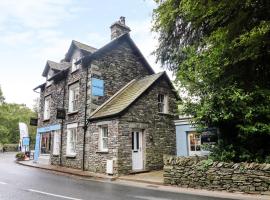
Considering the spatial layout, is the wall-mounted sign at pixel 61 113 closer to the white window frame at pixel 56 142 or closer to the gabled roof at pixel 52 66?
the white window frame at pixel 56 142

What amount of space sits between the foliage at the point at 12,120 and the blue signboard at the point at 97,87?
3870cm

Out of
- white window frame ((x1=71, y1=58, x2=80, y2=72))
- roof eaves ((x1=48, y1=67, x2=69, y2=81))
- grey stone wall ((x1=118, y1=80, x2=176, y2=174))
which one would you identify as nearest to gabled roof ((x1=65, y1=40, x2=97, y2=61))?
white window frame ((x1=71, y1=58, x2=80, y2=72))

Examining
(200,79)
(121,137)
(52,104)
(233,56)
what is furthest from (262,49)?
(52,104)

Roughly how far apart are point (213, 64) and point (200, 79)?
0.91 meters

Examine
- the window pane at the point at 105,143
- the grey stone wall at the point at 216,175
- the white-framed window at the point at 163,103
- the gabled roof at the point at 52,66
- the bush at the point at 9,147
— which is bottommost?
the grey stone wall at the point at 216,175

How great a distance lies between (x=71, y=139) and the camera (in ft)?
66.5

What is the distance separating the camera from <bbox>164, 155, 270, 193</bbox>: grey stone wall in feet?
33.3

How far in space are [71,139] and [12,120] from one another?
1674 inches

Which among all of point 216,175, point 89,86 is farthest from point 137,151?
point 216,175

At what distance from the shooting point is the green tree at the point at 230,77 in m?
10.2

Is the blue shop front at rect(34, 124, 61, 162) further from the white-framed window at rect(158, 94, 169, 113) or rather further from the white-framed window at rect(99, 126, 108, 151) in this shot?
the white-framed window at rect(158, 94, 169, 113)

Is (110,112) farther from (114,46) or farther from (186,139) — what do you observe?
(114,46)

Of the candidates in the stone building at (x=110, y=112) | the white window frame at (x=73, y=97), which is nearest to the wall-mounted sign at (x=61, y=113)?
the stone building at (x=110, y=112)

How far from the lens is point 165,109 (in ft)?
64.8
